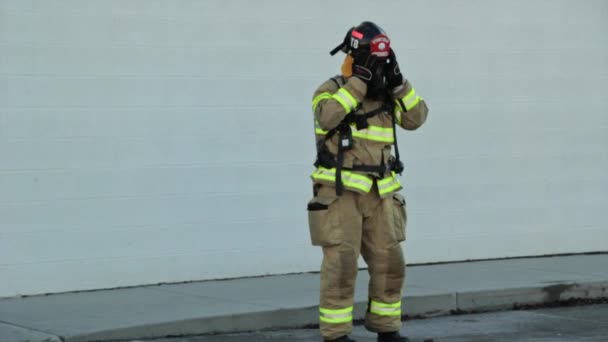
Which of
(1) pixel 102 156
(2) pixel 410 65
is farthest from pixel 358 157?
(2) pixel 410 65

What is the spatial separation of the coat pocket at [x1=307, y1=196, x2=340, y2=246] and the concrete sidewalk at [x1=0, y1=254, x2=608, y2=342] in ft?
5.31

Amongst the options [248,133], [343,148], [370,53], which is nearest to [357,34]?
[370,53]

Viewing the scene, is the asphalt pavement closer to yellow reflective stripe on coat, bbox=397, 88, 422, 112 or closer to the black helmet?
yellow reflective stripe on coat, bbox=397, 88, 422, 112

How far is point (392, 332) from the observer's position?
784 centimetres

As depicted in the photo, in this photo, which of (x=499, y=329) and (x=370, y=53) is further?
(x=499, y=329)

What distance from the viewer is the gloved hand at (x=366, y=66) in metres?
7.61

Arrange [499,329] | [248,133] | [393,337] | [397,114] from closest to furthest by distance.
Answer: [393,337] < [397,114] < [499,329] < [248,133]

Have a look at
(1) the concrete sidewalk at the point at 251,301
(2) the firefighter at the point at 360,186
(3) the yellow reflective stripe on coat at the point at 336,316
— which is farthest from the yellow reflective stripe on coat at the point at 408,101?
(1) the concrete sidewalk at the point at 251,301

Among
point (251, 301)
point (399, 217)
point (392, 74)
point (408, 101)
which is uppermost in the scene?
point (392, 74)

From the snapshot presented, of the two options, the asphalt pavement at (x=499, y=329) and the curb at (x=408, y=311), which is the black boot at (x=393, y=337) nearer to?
the asphalt pavement at (x=499, y=329)

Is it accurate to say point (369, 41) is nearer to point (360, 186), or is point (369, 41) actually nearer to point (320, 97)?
point (320, 97)

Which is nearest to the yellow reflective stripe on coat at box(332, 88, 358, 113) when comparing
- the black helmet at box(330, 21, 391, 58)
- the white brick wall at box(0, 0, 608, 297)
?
the black helmet at box(330, 21, 391, 58)

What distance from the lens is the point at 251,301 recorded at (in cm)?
972

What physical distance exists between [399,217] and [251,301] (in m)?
2.26
